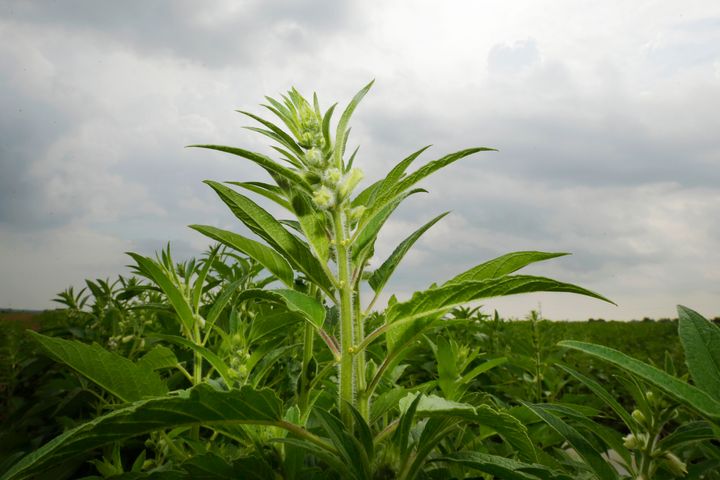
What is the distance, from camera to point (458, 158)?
54.2 inches

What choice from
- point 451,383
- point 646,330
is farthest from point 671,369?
point 646,330

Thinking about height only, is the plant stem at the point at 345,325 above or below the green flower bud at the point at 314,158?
below

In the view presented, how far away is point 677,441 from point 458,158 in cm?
89

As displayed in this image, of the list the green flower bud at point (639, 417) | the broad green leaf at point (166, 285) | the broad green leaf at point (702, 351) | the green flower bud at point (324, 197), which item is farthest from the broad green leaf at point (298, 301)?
the green flower bud at point (639, 417)

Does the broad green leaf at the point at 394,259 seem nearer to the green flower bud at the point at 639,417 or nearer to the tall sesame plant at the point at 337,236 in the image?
the tall sesame plant at the point at 337,236

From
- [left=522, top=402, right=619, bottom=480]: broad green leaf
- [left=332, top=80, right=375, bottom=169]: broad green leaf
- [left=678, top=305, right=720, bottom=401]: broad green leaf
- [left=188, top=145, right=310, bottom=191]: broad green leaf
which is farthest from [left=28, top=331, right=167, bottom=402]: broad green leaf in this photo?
[left=678, top=305, right=720, bottom=401]: broad green leaf

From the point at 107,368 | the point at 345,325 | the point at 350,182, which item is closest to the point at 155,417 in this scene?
the point at 107,368

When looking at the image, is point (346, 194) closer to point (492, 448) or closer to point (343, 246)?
point (343, 246)

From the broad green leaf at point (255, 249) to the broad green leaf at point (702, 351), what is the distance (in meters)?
0.96

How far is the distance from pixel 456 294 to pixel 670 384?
A: 0.43 m

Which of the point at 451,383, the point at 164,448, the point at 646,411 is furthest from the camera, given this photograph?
the point at 164,448

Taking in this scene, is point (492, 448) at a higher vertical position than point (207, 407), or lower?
lower

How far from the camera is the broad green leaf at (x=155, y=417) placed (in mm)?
944

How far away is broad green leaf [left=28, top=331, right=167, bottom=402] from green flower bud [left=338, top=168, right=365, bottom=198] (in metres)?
0.70
